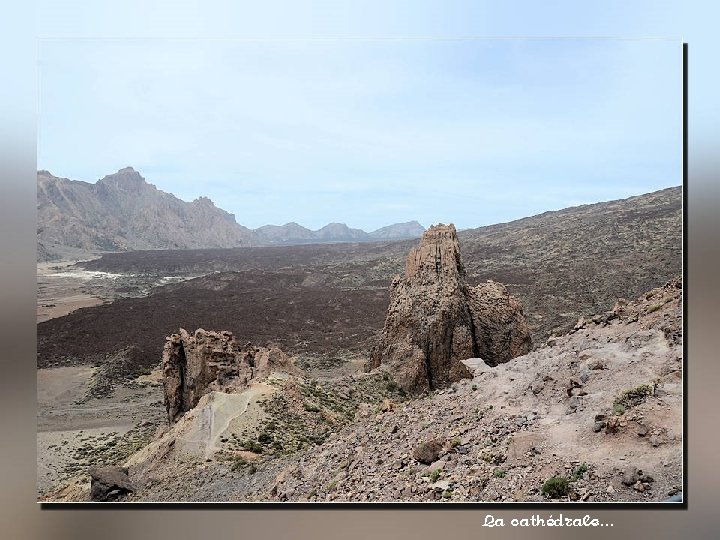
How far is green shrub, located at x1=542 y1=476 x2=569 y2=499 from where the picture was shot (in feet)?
14.7

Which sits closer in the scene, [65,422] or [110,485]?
[110,485]

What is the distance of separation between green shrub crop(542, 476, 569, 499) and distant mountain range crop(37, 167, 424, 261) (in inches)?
220

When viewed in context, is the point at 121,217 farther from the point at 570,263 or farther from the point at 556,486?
the point at 556,486

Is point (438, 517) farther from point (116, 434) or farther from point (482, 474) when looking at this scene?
point (116, 434)

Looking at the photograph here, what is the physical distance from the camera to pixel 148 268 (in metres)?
29.0

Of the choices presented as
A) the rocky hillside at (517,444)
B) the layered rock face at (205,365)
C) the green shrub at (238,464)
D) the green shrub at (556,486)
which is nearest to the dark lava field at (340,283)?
the layered rock face at (205,365)

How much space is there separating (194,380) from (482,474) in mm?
8726

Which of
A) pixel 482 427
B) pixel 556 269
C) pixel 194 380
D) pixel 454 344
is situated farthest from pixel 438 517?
pixel 556 269

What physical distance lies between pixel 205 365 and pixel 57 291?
4.02m

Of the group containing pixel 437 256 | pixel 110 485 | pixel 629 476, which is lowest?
pixel 110 485

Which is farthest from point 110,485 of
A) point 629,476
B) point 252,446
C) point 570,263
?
point 570,263

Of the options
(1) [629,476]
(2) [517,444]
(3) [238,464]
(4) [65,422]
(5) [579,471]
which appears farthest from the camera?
(4) [65,422]

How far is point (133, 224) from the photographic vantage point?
81.4 feet

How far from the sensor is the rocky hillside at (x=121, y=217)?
24.9ft
